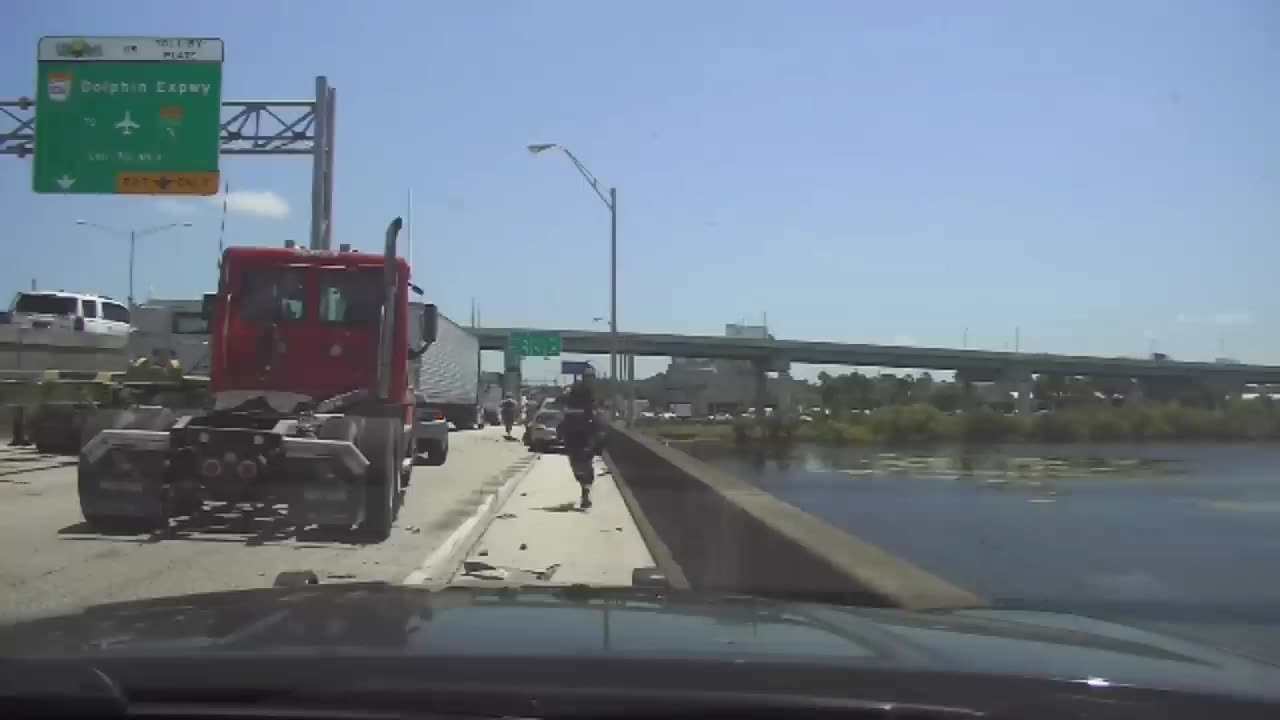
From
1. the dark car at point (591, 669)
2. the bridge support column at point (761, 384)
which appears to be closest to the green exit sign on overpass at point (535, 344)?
the bridge support column at point (761, 384)

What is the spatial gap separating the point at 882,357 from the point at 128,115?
78989mm

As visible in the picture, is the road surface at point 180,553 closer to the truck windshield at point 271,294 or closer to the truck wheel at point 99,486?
the truck wheel at point 99,486

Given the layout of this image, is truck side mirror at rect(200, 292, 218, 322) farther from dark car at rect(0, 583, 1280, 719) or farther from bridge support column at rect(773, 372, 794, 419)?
bridge support column at rect(773, 372, 794, 419)

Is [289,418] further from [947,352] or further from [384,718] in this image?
[947,352]

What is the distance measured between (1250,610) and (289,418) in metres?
10.3

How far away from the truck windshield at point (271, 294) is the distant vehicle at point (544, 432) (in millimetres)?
24399

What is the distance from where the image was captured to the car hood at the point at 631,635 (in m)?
3.17

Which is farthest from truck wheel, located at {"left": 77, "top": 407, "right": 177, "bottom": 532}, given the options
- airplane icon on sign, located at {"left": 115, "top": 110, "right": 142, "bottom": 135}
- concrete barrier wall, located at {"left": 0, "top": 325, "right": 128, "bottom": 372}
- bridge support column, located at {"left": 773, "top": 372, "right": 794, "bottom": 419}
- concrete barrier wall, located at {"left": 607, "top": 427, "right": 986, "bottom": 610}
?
bridge support column, located at {"left": 773, "top": 372, "right": 794, "bottom": 419}

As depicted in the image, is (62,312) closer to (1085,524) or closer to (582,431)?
(582,431)

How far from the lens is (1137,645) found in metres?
3.98

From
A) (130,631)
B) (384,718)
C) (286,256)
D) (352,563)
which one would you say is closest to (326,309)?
(286,256)

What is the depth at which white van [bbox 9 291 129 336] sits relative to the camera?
3897cm

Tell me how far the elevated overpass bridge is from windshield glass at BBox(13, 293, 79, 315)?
41953 millimetres

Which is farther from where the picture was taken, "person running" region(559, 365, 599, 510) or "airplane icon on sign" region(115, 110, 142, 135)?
"airplane icon on sign" region(115, 110, 142, 135)
